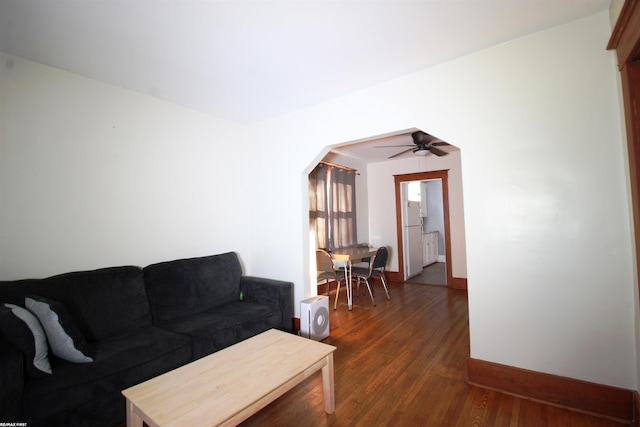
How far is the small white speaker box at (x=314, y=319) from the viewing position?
109 inches

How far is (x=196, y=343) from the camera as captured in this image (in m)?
2.12

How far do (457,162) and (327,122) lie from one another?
3080 mm

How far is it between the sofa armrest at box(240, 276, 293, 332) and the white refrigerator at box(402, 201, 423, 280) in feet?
10.7

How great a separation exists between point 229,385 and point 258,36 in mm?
2149

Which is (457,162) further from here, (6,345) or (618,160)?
(6,345)

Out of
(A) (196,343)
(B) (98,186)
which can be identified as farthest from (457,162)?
(B) (98,186)

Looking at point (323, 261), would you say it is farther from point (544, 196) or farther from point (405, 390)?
point (544, 196)

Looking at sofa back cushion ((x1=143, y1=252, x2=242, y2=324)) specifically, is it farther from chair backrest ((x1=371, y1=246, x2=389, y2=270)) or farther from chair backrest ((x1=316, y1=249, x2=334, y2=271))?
chair backrest ((x1=371, y1=246, x2=389, y2=270))

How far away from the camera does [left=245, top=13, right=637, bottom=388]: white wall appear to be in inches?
66.9

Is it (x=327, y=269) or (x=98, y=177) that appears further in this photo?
(x=327, y=269)

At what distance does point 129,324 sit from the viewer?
2.18 m

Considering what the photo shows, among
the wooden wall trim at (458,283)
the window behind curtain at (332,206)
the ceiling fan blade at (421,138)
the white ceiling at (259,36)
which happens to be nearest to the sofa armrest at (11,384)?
the white ceiling at (259,36)

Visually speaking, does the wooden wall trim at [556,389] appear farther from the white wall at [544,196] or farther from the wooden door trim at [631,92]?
the wooden door trim at [631,92]

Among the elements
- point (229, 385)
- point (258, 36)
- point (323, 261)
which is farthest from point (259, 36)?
point (323, 261)
